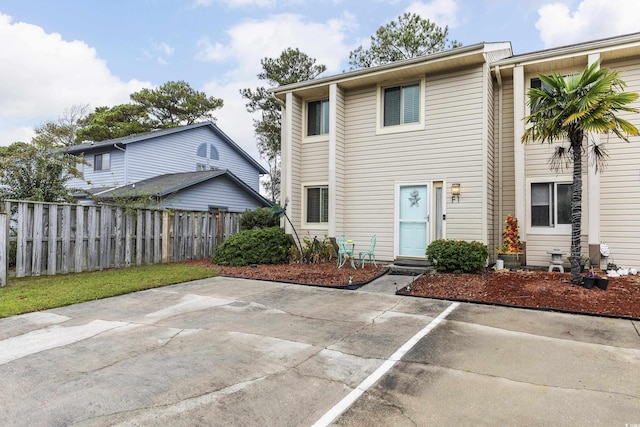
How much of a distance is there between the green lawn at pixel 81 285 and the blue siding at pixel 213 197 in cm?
685

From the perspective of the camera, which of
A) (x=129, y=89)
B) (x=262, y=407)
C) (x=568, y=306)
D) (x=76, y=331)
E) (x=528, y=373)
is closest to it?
(x=262, y=407)

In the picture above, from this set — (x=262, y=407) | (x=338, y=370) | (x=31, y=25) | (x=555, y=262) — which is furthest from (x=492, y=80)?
(x=31, y=25)

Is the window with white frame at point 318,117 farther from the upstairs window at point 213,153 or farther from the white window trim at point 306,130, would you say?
the upstairs window at point 213,153

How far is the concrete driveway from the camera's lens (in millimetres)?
2508

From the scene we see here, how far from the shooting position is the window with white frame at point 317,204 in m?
10.7

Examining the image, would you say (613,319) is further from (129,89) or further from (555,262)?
(129,89)

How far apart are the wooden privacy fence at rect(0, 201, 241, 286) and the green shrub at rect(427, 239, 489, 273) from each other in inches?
305

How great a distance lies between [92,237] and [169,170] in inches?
452

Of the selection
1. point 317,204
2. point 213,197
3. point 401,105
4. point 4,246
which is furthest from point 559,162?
point 213,197

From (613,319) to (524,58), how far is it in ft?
21.9

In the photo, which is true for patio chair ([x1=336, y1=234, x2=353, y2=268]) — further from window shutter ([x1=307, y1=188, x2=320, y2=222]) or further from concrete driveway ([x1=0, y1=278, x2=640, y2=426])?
concrete driveway ([x1=0, y1=278, x2=640, y2=426])

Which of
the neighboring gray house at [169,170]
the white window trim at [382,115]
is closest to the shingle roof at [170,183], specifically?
the neighboring gray house at [169,170]

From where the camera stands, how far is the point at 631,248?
316 inches

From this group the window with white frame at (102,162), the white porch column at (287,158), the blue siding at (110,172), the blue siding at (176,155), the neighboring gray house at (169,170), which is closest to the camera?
the white porch column at (287,158)
